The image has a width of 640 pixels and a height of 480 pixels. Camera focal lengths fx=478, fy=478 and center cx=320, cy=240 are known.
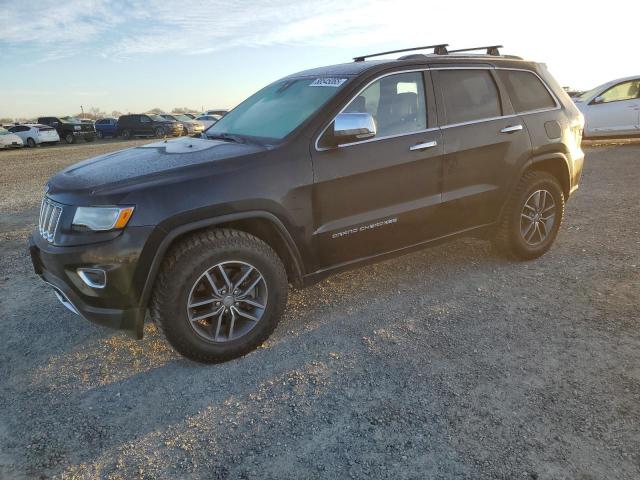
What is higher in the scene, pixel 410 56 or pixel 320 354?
pixel 410 56

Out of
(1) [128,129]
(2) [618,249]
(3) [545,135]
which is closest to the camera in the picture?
(3) [545,135]

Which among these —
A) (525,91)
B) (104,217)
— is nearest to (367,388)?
(104,217)

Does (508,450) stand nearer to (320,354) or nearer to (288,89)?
(320,354)

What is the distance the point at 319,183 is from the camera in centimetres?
328

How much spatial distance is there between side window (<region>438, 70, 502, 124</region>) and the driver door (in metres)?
0.18

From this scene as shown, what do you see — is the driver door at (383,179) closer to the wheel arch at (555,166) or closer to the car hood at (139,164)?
the car hood at (139,164)

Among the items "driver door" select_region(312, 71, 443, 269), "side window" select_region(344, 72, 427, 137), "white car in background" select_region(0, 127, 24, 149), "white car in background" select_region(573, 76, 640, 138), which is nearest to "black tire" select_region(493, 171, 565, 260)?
"driver door" select_region(312, 71, 443, 269)

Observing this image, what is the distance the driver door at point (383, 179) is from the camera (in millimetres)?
3352

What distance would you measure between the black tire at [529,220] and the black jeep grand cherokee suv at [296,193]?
2cm

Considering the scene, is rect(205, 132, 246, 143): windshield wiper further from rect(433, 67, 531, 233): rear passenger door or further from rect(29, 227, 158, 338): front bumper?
rect(433, 67, 531, 233): rear passenger door

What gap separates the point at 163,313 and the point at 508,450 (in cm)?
206

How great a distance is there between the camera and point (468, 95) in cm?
406

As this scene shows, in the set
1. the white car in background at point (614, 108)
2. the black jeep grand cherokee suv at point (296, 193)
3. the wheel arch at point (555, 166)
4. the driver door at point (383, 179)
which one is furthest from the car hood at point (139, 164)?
the white car in background at point (614, 108)

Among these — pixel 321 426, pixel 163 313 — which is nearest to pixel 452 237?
pixel 321 426
